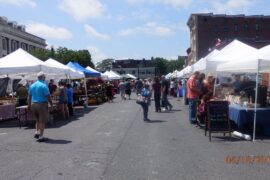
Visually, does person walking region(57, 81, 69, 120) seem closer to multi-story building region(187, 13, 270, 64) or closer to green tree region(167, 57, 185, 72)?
multi-story building region(187, 13, 270, 64)

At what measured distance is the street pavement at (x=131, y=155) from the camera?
7582mm

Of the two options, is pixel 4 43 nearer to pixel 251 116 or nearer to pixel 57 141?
pixel 57 141

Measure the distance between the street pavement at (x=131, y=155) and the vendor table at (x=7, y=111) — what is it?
15.1 feet

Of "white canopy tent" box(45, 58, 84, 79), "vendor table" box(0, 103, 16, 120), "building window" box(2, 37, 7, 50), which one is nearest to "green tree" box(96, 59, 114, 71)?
"building window" box(2, 37, 7, 50)

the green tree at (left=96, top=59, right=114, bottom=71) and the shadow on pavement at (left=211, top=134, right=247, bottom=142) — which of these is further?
the green tree at (left=96, top=59, right=114, bottom=71)

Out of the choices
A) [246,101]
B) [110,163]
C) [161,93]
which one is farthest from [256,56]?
[161,93]

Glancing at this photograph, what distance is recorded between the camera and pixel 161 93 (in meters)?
21.5

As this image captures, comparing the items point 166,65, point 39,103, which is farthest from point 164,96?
point 166,65

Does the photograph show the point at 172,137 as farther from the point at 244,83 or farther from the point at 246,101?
the point at 244,83

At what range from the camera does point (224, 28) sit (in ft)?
287

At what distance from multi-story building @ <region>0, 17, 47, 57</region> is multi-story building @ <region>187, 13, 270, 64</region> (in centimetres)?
3244

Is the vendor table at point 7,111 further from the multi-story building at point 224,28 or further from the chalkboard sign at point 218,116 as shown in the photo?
the multi-story building at point 224,28

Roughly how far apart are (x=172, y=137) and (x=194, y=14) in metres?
77.6

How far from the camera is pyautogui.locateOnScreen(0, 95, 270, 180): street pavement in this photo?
7.58m
